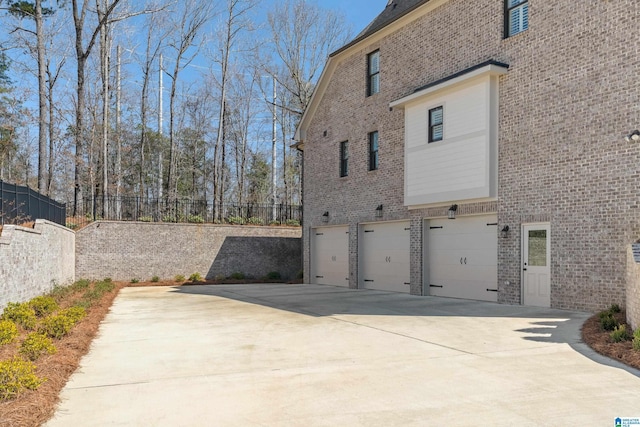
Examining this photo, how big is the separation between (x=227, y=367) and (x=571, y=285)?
7.87m

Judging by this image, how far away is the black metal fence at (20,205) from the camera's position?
11.5m

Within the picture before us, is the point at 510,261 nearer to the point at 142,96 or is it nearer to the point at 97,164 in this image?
the point at 97,164

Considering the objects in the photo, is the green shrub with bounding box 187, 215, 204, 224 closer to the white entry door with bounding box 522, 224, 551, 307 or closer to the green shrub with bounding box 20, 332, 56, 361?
the white entry door with bounding box 522, 224, 551, 307

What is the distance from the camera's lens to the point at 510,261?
1231 centimetres

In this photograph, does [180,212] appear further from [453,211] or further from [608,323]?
[608,323]

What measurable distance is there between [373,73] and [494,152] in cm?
653

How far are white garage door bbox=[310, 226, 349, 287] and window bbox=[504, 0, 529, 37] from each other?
900 centimetres

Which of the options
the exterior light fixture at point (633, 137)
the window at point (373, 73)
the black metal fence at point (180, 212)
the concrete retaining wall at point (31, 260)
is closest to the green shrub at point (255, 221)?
the black metal fence at point (180, 212)

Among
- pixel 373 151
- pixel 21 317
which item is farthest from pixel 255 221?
pixel 21 317

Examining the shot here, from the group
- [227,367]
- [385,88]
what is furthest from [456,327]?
[385,88]

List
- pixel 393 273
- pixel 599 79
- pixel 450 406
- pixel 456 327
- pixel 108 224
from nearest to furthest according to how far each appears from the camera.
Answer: pixel 450 406
pixel 456 327
pixel 599 79
pixel 393 273
pixel 108 224

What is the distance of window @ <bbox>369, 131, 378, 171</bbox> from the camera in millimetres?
17562

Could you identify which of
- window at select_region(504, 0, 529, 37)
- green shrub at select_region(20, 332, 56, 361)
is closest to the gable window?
window at select_region(504, 0, 529, 37)

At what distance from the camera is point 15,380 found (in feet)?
16.3
